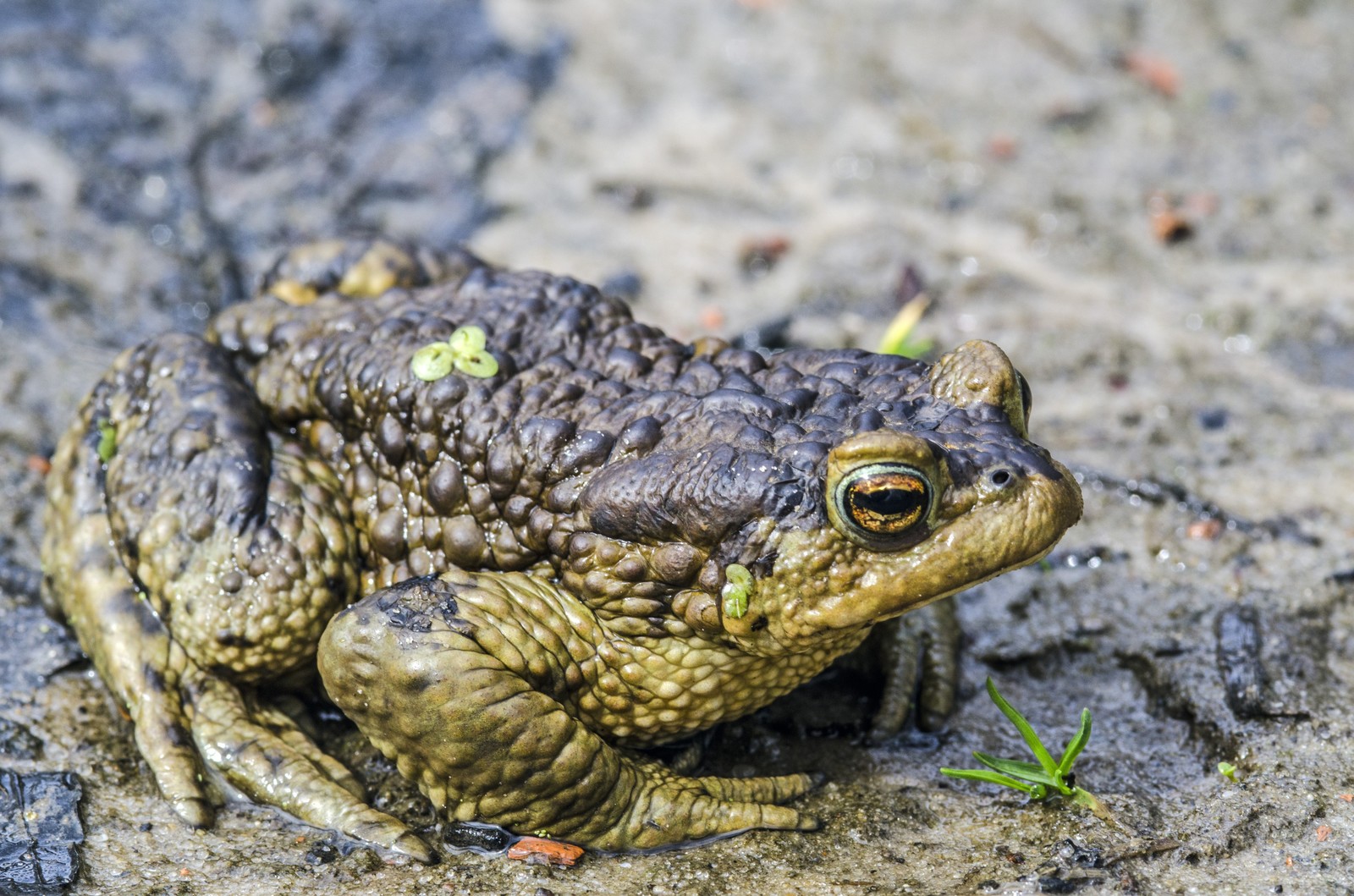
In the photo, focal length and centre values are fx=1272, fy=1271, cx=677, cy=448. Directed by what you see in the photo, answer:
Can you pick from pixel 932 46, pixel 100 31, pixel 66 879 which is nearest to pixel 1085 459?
pixel 932 46

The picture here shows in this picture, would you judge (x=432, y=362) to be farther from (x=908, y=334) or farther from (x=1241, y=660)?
(x=1241, y=660)

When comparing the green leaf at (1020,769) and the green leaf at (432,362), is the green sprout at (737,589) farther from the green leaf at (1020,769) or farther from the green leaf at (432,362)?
the green leaf at (432,362)

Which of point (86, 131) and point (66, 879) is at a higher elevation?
point (86, 131)

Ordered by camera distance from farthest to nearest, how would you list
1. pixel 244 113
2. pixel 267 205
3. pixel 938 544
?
pixel 244 113 → pixel 267 205 → pixel 938 544

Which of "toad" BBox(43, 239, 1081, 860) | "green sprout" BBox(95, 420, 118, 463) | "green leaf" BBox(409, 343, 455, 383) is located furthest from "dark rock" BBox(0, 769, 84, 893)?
"green leaf" BBox(409, 343, 455, 383)

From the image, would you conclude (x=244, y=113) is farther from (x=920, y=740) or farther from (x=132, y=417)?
(x=920, y=740)

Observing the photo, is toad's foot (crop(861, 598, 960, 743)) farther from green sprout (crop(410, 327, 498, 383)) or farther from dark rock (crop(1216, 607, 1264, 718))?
green sprout (crop(410, 327, 498, 383))

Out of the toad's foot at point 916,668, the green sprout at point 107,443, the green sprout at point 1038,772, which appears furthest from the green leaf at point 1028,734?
the green sprout at point 107,443
